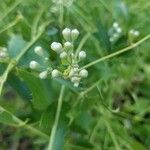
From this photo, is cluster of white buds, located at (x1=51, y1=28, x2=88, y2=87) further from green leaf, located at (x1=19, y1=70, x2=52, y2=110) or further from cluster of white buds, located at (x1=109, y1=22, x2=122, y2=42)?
cluster of white buds, located at (x1=109, y1=22, x2=122, y2=42)

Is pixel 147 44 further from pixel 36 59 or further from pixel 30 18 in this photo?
pixel 36 59

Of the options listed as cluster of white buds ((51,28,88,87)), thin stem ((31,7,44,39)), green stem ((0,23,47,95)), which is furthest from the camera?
thin stem ((31,7,44,39))

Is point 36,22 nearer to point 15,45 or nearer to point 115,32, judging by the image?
point 15,45

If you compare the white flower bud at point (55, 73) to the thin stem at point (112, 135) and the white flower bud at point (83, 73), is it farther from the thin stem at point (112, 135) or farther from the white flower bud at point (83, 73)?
the thin stem at point (112, 135)

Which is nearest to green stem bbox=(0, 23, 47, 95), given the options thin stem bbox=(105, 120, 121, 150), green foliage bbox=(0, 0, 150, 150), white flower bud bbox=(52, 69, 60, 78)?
green foliage bbox=(0, 0, 150, 150)

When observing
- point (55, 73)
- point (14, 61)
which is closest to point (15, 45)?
point (14, 61)

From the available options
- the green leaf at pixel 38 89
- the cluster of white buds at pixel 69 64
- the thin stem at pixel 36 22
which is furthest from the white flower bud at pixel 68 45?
the thin stem at pixel 36 22

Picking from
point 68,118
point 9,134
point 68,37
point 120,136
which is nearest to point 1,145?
point 9,134
